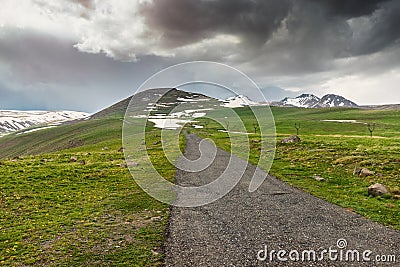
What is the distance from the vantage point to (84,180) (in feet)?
96.7

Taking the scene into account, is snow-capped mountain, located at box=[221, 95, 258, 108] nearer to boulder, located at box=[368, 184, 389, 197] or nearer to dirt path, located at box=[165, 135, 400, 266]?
dirt path, located at box=[165, 135, 400, 266]

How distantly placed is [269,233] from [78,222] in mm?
10886

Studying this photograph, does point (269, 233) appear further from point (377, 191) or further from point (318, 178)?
point (318, 178)

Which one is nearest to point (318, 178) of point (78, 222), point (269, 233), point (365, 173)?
point (365, 173)

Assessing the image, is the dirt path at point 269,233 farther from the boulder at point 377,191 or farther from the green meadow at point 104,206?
the boulder at point 377,191

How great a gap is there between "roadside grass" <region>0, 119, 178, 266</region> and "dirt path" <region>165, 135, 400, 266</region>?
1435 mm

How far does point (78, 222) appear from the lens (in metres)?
16.9

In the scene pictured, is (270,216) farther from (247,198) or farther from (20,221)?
(20,221)

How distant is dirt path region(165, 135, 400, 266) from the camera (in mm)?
11594

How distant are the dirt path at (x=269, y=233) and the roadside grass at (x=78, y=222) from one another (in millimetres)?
1435

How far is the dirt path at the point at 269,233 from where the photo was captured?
11594mm

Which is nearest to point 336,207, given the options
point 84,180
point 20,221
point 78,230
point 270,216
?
point 270,216

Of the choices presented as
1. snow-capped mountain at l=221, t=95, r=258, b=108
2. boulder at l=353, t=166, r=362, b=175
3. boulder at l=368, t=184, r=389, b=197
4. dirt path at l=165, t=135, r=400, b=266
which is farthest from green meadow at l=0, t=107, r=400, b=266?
snow-capped mountain at l=221, t=95, r=258, b=108

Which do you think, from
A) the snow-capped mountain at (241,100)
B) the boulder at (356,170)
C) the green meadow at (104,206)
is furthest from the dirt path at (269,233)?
the boulder at (356,170)
